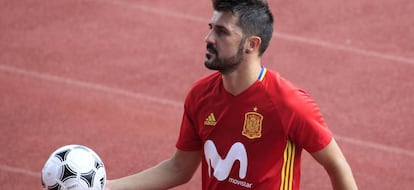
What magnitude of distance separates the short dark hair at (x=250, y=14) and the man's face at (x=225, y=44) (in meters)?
0.03

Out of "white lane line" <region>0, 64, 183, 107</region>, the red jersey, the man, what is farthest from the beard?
"white lane line" <region>0, 64, 183, 107</region>

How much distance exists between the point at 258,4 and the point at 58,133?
168 inches

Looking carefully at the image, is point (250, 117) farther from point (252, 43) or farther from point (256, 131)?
point (252, 43)

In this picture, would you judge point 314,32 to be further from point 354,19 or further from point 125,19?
point 125,19

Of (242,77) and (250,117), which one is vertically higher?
(242,77)

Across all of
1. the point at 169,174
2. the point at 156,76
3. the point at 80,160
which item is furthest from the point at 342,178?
the point at 156,76

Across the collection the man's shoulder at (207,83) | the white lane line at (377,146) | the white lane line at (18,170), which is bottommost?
the white lane line at (377,146)

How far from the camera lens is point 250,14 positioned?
14.8ft

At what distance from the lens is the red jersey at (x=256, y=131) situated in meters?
4.56

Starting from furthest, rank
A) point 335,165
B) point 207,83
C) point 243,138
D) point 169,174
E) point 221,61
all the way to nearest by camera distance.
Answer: point 169,174 < point 207,83 < point 243,138 < point 335,165 < point 221,61

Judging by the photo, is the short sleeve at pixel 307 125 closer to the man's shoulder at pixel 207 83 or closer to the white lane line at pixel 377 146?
the man's shoulder at pixel 207 83

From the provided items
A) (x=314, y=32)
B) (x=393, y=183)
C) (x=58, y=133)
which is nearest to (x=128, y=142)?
(x=58, y=133)

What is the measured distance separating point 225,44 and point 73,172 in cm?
99

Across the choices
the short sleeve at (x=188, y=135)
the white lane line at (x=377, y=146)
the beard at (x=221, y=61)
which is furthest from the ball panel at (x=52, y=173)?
the white lane line at (x=377, y=146)
